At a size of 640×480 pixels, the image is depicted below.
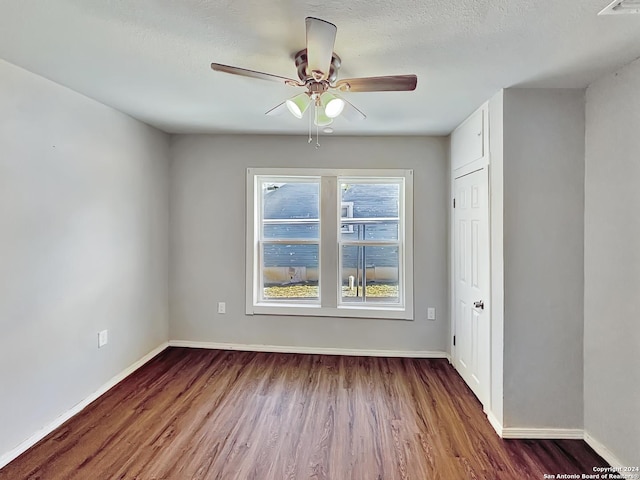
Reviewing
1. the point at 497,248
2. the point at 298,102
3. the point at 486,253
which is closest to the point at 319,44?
the point at 298,102

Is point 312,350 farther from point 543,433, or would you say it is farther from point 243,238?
point 543,433

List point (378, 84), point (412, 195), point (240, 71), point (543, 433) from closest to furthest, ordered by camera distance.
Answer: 1. point (240, 71)
2. point (378, 84)
3. point (543, 433)
4. point (412, 195)

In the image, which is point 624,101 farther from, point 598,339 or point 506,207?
point 598,339

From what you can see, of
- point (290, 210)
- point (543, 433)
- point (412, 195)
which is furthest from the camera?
point (290, 210)

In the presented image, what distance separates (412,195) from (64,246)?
3.08 metres

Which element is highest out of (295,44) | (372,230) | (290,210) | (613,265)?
(295,44)

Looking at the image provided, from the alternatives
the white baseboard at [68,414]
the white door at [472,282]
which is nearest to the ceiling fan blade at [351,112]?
the white door at [472,282]

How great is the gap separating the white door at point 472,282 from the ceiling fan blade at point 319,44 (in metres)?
1.59

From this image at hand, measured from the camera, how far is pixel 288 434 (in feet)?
7.34

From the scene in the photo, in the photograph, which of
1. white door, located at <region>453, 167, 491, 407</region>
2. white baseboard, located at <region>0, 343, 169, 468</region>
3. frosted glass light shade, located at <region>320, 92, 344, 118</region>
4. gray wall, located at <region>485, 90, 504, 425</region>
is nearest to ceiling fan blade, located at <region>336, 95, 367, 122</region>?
frosted glass light shade, located at <region>320, 92, 344, 118</region>

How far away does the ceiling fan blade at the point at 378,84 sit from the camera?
64.2 inches

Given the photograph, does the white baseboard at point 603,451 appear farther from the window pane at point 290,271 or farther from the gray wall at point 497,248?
the window pane at point 290,271

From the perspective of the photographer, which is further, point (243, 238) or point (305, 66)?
point (243, 238)

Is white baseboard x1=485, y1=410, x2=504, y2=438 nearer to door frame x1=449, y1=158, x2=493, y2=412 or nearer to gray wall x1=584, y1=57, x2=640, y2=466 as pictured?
door frame x1=449, y1=158, x2=493, y2=412
